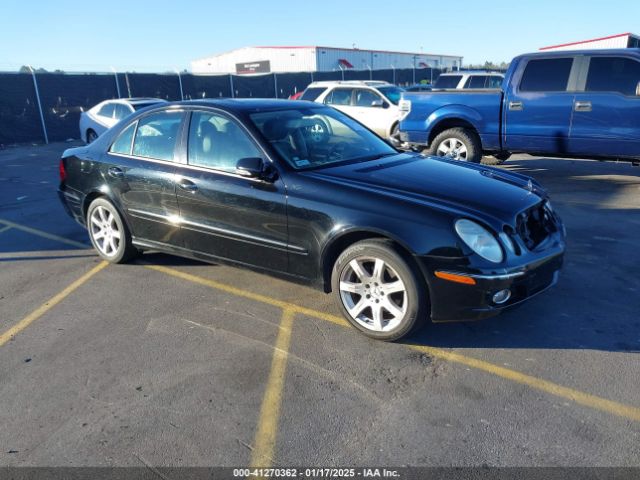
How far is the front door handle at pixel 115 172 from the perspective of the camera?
16.3ft

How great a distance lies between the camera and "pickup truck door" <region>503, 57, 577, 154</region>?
7875 millimetres

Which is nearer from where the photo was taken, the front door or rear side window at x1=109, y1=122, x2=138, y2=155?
the front door

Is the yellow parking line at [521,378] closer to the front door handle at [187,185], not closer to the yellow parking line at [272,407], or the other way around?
the yellow parking line at [272,407]


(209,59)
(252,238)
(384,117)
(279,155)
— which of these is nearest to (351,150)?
(279,155)

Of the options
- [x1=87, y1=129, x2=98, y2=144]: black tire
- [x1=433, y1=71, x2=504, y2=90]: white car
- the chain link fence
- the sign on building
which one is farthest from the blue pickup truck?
the sign on building

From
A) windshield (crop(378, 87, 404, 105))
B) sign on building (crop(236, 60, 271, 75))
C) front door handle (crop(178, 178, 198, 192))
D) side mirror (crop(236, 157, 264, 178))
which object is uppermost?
sign on building (crop(236, 60, 271, 75))

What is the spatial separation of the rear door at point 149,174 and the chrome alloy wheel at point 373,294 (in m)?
1.80

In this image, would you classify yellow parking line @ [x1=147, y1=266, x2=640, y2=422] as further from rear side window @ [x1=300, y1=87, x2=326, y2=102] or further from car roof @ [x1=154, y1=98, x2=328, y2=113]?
rear side window @ [x1=300, y1=87, x2=326, y2=102]

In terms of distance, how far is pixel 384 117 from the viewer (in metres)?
13.0

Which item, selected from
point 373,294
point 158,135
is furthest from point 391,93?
point 373,294

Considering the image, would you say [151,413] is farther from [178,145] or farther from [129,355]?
[178,145]

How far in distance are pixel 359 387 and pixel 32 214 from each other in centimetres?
650

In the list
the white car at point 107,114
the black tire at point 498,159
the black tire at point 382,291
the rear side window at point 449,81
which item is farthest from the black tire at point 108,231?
the rear side window at point 449,81

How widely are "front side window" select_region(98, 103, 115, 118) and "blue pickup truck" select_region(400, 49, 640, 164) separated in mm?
8674
